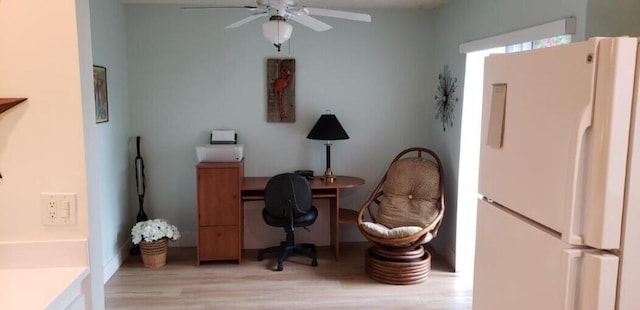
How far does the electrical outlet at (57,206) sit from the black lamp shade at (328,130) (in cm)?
284

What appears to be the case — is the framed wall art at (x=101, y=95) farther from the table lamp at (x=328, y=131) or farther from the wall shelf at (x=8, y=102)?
the wall shelf at (x=8, y=102)

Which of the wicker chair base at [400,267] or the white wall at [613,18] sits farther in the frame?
the wicker chair base at [400,267]

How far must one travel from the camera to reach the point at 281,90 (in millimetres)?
4656

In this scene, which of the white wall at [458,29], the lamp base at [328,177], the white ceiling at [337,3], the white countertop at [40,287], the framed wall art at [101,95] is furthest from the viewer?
the lamp base at [328,177]

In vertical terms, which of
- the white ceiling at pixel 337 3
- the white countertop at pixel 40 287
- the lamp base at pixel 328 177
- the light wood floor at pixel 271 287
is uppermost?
the white ceiling at pixel 337 3

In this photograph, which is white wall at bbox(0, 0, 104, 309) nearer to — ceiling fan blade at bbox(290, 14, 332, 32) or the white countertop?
the white countertop

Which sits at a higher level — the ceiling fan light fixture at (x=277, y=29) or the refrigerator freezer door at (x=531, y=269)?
the ceiling fan light fixture at (x=277, y=29)

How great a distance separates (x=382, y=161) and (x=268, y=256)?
1.45 metres

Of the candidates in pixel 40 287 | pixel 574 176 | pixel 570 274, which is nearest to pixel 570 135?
pixel 574 176

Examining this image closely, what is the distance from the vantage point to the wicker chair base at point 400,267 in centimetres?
387

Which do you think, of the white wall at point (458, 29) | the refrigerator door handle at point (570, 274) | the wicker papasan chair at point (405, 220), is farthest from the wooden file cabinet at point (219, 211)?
the refrigerator door handle at point (570, 274)

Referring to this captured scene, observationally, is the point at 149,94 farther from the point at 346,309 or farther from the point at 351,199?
the point at 346,309

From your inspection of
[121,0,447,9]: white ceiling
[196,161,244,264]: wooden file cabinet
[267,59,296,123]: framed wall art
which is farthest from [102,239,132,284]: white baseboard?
[121,0,447,9]: white ceiling

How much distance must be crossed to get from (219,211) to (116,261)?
0.96 metres
